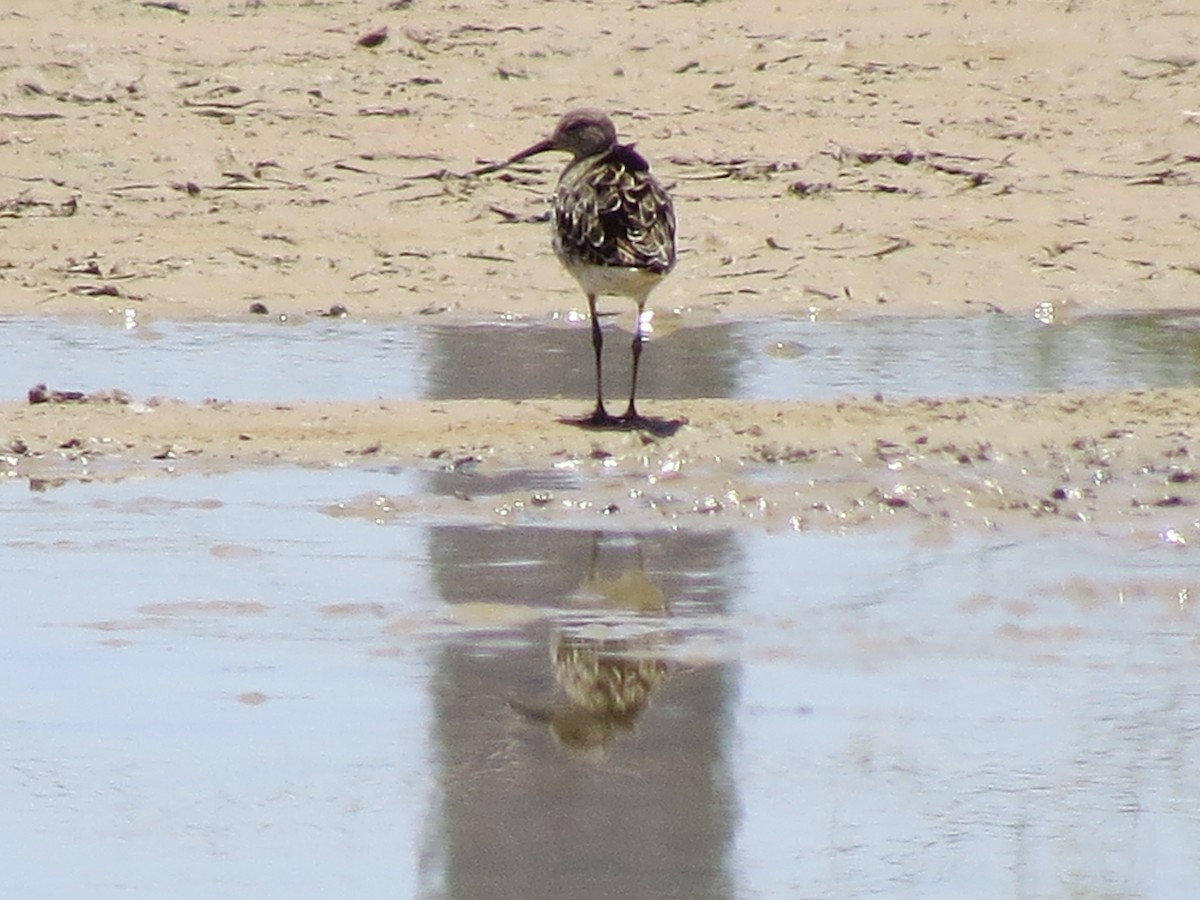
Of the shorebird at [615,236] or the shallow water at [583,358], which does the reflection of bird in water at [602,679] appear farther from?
the shallow water at [583,358]

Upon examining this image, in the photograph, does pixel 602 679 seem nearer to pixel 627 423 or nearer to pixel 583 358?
pixel 627 423

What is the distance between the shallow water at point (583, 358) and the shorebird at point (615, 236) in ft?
1.80

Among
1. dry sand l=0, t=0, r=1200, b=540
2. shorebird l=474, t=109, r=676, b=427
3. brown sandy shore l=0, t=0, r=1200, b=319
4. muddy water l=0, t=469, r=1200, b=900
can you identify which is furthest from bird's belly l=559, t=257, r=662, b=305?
brown sandy shore l=0, t=0, r=1200, b=319

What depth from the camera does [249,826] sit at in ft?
17.1

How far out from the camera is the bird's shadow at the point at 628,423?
8.73 meters

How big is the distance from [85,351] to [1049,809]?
5651mm

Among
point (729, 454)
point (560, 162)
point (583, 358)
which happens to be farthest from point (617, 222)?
point (560, 162)

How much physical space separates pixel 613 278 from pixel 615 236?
17 centimetres

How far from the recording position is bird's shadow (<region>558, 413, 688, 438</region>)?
344 inches

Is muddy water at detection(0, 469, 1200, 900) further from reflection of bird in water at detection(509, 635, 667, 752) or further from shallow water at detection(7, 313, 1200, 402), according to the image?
shallow water at detection(7, 313, 1200, 402)

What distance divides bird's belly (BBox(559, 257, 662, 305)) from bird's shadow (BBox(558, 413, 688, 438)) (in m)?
0.46

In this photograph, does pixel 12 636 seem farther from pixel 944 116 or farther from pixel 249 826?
pixel 944 116

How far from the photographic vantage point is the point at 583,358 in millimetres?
10289

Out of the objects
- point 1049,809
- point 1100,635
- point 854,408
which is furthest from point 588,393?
point 1049,809
